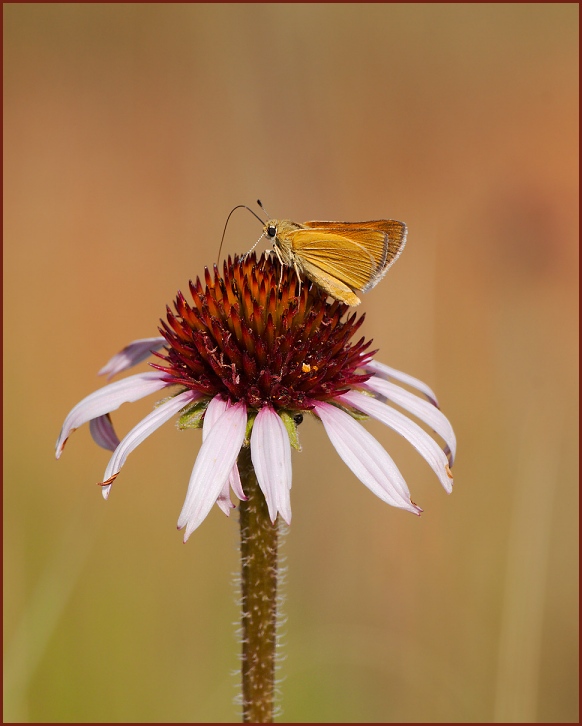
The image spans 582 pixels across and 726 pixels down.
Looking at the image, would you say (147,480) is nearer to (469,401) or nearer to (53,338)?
(53,338)

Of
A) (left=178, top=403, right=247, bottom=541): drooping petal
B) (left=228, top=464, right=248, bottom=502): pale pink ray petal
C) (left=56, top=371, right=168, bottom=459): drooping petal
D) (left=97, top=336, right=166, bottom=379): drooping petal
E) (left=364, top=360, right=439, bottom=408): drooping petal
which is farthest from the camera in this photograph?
(left=97, top=336, right=166, bottom=379): drooping petal

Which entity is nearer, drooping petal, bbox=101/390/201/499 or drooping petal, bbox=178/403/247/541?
drooping petal, bbox=178/403/247/541

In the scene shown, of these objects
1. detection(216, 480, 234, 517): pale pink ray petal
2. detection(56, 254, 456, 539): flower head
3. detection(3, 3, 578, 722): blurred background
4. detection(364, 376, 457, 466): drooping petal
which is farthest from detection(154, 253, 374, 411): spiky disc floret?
detection(3, 3, 578, 722): blurred background

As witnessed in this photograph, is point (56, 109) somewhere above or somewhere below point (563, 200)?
above

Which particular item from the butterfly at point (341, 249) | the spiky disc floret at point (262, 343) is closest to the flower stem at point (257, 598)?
the spiky disc floret at point (262, 343)

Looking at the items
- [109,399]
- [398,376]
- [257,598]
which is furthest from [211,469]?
[398,376]

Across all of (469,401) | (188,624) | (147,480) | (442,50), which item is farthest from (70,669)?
(442,50)

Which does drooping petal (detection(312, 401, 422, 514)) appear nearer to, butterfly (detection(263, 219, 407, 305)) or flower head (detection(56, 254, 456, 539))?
flower head (detection(56, 254, 456, 539))
